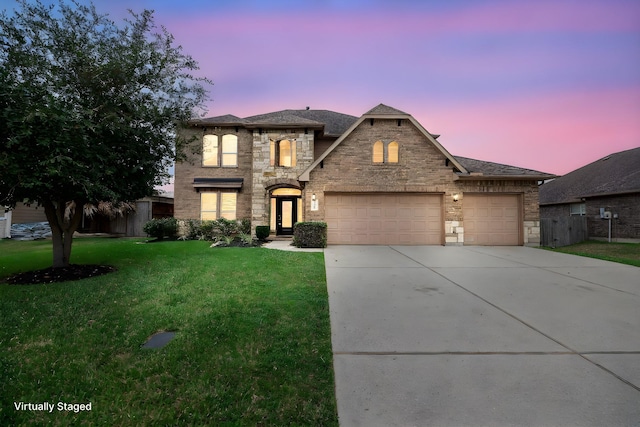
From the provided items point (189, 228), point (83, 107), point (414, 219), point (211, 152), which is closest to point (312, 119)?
point (211, 152)

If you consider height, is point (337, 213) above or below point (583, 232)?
above

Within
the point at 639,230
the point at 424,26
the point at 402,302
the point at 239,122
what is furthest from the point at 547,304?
the point at 639,230

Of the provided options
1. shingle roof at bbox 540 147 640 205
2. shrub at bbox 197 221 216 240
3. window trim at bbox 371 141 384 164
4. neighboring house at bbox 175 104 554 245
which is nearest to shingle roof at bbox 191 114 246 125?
neighboring house at bbox 175 104 554 245

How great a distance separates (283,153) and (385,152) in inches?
234

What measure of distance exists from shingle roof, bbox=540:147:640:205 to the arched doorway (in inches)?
757

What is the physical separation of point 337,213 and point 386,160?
3551 millimetres

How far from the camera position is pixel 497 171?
1368 centimetres

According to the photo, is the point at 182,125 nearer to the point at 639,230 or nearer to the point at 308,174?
the point at 308,174

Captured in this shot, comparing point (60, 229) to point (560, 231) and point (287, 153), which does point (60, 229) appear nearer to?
point (287, 153)

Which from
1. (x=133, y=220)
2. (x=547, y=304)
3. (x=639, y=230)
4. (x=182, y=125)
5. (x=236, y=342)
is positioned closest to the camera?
(x=236, y=342)

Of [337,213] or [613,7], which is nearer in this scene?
[613,7]

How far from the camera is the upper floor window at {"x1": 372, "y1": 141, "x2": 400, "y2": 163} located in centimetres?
1377

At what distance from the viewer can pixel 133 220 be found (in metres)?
19.9

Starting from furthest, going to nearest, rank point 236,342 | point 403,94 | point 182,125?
point 403,94, point 182,125, point 236,342
